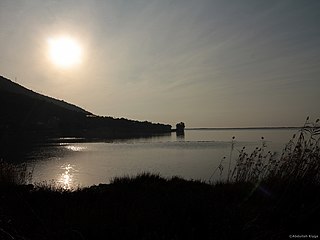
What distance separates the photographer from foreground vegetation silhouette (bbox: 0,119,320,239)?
5.06 m

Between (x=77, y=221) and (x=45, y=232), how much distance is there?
631 millimetres

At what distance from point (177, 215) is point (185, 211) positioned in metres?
0.15

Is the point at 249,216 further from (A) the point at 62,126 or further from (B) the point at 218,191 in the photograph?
(A) the point at 62,126

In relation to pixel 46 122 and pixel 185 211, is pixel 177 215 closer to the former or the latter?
pixel 185 211

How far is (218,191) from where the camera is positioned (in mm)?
8812

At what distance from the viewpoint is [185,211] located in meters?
5.30

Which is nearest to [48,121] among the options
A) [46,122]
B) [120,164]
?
[46,122]

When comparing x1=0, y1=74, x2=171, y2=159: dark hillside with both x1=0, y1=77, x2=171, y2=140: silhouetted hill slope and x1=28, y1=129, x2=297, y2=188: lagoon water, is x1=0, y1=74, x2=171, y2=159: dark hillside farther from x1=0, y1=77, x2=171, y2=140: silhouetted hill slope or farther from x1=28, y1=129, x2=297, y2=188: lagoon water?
x1=28, y1=129, x2=297, y2=188: lagoon water

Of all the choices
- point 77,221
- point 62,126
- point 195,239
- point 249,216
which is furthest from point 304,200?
point 62,126

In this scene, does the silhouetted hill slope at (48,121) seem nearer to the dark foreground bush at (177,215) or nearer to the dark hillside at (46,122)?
the dark hillside at (46,122)

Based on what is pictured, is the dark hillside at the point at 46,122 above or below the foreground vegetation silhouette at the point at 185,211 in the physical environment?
above

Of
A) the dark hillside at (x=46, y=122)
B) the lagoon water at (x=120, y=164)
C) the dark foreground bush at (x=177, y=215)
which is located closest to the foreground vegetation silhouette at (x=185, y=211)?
the dark foreground bush at (x=177, y=215)

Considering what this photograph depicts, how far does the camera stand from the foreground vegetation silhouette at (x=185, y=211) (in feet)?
16.6

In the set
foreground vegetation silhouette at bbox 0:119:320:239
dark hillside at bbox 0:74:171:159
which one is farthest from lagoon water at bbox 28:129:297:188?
dark hillside at bbox 0:74:171:159
